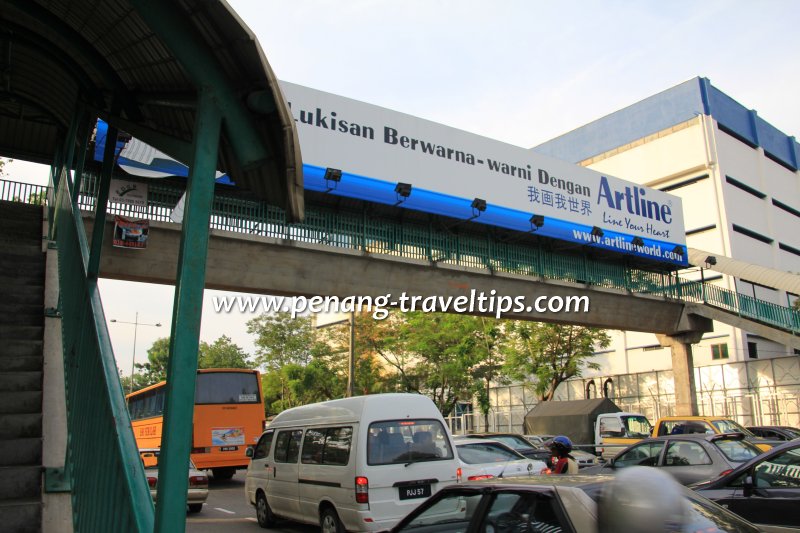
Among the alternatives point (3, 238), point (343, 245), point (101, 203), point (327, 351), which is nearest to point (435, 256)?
point (343, 245)

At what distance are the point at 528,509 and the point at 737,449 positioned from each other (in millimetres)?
7828

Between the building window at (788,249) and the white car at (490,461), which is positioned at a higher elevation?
Answer: the building window at (788,249)

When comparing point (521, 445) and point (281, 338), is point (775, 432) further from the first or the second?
point (281, 338)

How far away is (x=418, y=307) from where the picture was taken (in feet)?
70.9

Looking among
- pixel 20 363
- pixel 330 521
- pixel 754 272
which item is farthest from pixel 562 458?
pixel 754 272

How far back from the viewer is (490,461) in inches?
435

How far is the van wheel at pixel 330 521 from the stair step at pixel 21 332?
200 inches

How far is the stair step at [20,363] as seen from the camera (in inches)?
203

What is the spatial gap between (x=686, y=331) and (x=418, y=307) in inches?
587

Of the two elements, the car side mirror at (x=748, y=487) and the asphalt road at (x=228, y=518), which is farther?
the asphalt road at (x=228, y=518)

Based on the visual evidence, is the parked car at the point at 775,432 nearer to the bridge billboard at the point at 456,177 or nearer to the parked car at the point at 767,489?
the bridge billboard at the point at 456,177

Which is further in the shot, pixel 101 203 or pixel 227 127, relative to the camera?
pixel 101 203

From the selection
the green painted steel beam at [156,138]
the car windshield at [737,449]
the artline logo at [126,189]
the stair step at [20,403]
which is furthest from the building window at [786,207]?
the stair step at [20,403]

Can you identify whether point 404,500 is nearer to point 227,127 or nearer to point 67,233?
point 67,233
